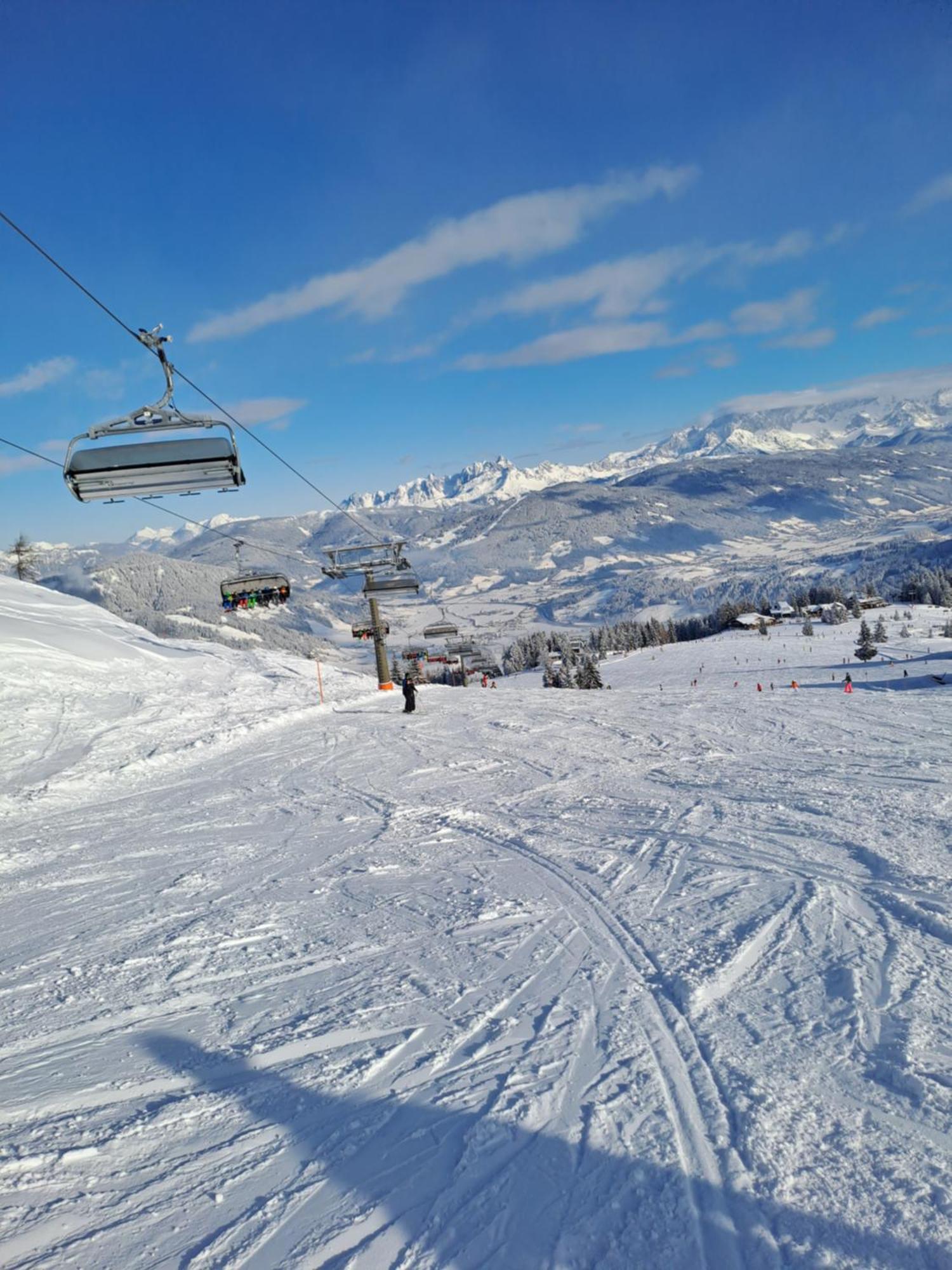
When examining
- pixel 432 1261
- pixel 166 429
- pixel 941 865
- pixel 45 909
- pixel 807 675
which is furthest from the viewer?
pixel 807 675

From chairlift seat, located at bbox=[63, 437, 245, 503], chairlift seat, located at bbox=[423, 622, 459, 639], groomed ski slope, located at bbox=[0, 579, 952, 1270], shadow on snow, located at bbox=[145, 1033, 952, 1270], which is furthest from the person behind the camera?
chairlift seat, located at bbox=[423, 622, 459, 639]

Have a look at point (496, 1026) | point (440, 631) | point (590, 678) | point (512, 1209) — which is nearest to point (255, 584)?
point (440, 631)

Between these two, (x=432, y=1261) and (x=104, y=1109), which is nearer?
(x=432, y=1261)

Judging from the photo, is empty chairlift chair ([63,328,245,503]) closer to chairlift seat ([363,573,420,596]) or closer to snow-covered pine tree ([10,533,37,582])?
chairlift seat ([363,573,420,596])

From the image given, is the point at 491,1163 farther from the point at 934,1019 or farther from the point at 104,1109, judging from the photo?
the point at 934,1019

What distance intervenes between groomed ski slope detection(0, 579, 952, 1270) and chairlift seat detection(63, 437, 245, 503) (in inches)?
182

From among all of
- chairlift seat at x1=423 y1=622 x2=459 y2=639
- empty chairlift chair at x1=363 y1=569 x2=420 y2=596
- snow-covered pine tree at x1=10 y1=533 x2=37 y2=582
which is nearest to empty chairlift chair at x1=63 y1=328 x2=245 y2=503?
empty chairlift chair at x1=363 y1=569 x2=420 y2=596

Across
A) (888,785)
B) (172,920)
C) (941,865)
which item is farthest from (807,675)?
(172,920)

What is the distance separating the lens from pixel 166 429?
8242 millimetres

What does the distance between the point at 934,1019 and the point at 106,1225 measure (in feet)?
14.1

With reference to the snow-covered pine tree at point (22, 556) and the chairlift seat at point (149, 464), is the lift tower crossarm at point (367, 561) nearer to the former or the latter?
the chairlift seat at point (149, 464)

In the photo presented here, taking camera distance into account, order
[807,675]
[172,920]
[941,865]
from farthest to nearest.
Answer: [807,675] → [172,920] → [941,865]

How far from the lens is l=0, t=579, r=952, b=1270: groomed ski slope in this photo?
274 cm

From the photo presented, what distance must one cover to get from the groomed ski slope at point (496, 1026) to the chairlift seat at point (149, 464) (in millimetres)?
4619
